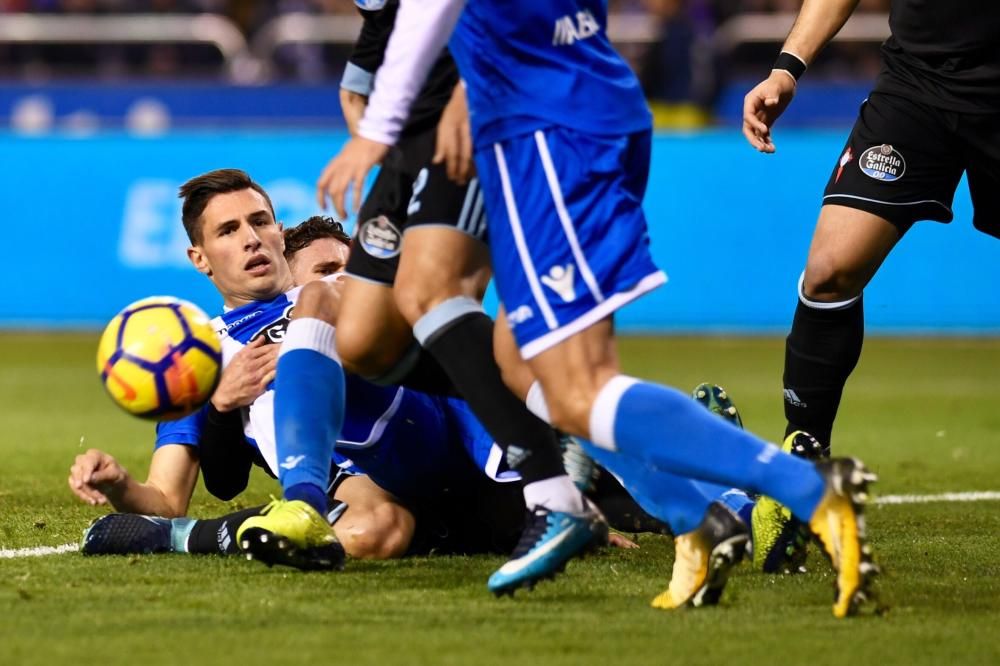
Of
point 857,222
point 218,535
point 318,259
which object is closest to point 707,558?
point 857,222

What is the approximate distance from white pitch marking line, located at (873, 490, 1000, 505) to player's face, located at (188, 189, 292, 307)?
2.41m

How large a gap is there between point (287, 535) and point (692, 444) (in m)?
1.17

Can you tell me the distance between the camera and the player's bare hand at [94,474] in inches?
189

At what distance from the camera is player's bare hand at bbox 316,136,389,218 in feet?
12.2

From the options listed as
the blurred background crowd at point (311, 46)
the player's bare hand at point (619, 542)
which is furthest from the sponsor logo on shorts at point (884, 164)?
the blurred background crowd at point (311, 46)

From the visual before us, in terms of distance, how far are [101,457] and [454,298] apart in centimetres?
134

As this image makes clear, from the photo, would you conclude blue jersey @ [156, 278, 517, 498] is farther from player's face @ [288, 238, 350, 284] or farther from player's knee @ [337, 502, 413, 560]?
player's face @ [288, 238, 350, 284]

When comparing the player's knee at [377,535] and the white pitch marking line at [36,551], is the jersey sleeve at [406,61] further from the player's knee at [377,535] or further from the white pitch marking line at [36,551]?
the white pitch marking line at [36,551]

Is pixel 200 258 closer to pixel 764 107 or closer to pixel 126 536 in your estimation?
pixel 126 536

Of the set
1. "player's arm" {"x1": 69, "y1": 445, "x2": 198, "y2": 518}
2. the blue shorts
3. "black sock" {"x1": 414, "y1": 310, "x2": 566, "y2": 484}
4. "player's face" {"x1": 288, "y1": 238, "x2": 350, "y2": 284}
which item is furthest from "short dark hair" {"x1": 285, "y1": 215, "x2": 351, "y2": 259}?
the blue shorts

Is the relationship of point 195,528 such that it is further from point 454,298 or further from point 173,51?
point 173,51

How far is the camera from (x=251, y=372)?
16.8ft

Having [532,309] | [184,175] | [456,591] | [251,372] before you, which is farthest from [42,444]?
[184,175]

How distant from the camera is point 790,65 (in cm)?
514
